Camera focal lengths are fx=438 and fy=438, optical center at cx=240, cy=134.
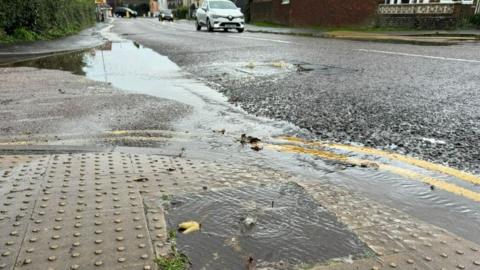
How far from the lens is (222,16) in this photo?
79.0 feet

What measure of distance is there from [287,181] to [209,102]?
3026 millimetres

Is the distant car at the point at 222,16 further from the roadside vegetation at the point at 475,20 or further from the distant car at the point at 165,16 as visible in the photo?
the distant car at the point at 165,16

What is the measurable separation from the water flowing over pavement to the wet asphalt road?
40cm

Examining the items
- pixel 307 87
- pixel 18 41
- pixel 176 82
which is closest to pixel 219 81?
pixel 176 82

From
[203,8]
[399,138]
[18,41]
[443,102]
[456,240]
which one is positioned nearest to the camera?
[456,240]

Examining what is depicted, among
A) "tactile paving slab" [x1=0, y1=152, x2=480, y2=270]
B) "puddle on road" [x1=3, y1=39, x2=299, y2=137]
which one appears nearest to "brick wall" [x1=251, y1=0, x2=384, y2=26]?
"puddle on road" [x1=3, y1=39, x2=299, y2=137]

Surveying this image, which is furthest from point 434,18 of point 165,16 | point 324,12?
point 165,16

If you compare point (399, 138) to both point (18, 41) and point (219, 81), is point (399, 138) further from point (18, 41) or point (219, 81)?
point (18, 41)

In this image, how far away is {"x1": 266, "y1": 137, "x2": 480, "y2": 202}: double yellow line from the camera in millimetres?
3076

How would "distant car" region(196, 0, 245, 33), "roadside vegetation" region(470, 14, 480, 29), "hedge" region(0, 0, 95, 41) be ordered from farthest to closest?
"distant car" region(196, 0, 245, 33) < "roadside vegetation" region(470, 14, 480, 29) < "hedge" region(0, 0, 95, 41)

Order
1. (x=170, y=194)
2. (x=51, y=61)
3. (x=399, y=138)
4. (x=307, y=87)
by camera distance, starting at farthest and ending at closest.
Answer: (x=51, y=61), (x=307, y=87), (x=399, y=138), (x=170, y=194)

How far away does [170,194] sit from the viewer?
8.93 ft

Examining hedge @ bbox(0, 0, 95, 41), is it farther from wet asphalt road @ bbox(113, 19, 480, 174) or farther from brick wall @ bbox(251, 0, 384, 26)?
brick wall @ bbox(251, 0, 384, 26)

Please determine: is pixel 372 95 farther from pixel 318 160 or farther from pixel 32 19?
pixel 32 19
